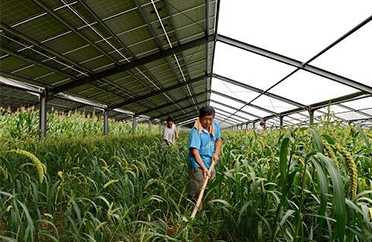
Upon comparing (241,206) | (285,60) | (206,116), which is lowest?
(241,206)

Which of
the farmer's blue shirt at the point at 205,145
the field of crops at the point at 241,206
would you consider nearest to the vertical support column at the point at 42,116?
the field of crops at the point at 241,206

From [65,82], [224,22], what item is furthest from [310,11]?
[65,82]

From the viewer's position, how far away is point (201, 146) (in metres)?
3.90

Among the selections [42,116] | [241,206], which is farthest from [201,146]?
[42,116]

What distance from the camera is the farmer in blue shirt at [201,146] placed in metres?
3.62

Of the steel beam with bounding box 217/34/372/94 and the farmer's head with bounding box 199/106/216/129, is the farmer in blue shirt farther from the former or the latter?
the steel beam with bounding box 217/34/372/94

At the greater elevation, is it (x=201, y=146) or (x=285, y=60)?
(x=285, y=60)

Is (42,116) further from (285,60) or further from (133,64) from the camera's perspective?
(285,60)

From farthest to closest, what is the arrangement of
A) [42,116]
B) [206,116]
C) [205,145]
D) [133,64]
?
[133,64], [42,116], [205,145], [206,116]

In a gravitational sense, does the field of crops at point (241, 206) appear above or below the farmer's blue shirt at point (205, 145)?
below

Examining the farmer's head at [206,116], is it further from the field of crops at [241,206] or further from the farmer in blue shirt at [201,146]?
the field of crops at [241,206]

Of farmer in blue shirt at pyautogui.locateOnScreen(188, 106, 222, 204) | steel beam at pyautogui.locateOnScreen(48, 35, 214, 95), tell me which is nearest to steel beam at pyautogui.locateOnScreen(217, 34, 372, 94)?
steel beam at pyautogui.locateOnScreen(48, 35, 214, 95)

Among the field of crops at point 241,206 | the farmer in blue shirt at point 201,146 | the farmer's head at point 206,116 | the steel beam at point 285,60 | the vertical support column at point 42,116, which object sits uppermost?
the steel beam at point 285,60

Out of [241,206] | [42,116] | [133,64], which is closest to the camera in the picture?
[241,206]
